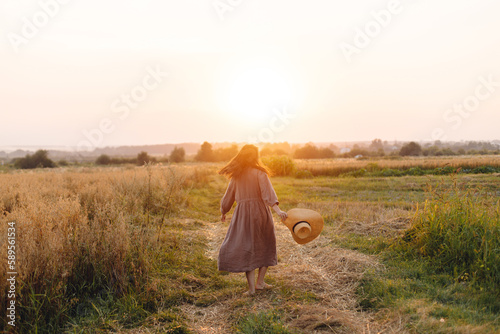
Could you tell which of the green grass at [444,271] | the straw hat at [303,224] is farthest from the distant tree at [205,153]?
the straw hat at [303,224]

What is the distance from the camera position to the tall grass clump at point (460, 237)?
4586 mm

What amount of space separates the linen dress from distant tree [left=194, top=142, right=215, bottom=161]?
2848 inches

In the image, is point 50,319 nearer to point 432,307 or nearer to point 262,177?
point 262,177

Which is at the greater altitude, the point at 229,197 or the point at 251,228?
the point at 229,197

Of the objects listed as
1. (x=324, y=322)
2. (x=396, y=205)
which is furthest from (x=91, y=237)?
(x=396, y=205)

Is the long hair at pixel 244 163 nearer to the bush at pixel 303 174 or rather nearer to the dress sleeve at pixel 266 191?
the dress sleeve at pixel 266 191

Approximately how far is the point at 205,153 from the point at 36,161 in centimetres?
3691

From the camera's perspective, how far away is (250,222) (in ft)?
15.8

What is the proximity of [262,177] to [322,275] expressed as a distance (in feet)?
6.72

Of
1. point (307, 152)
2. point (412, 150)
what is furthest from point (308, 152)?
point (412, 150)

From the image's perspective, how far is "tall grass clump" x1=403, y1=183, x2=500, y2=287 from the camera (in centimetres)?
459

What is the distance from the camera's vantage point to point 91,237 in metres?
4.68

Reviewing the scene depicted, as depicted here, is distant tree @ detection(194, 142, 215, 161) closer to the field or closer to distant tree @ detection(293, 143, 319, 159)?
distant tree @ detection(293, 143, 319, 159)

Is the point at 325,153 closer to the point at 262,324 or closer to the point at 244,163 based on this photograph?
the point at 244,163
